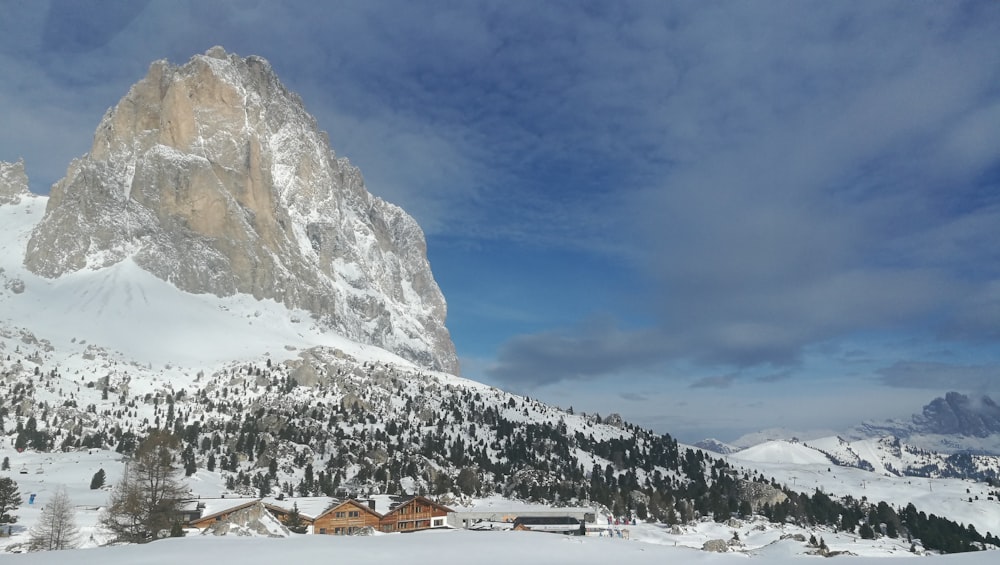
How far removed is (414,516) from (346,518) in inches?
537

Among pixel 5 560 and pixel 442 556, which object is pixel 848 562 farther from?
pixel 5 560

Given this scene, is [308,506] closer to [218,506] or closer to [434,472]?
[218,506]

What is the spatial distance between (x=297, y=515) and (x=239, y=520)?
47.3 metres

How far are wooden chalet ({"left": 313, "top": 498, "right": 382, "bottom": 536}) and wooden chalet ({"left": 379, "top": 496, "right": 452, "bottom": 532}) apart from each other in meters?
2.01

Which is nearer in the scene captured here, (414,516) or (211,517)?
(211,517)

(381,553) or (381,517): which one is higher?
(381,553)

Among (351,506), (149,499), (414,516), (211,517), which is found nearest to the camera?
(149,499)

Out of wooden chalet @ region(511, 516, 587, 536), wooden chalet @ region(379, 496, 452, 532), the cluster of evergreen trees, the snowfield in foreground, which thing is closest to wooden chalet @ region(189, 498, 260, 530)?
wooden chalet @ region(379, 496, 452, 532)

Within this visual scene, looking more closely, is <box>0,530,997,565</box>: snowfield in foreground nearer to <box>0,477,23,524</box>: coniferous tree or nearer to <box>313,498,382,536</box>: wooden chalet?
<box>313,498,382,536</box>: wooden chalet

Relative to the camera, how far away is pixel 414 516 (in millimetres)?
93438

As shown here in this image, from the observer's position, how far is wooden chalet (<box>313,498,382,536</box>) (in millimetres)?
79188

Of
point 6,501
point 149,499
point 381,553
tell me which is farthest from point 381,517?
point 381,553

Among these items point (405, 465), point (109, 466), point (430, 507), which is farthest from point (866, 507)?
point (109, 466)

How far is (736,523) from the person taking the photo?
136 meters
